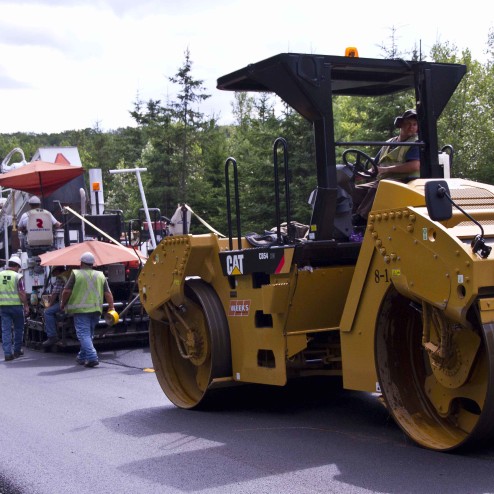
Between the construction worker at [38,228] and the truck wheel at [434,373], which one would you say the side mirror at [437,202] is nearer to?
the truck wheel at [434,373]

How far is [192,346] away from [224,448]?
5.66 ft

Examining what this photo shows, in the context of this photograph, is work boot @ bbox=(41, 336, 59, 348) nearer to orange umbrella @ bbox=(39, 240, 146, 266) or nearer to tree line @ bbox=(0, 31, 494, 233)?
orange umbrella @ bbox=(39, 240, 146, 266)

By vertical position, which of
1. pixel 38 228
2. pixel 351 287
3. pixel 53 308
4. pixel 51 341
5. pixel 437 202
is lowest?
pixel 51 341

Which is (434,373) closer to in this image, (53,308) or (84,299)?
(84,299)

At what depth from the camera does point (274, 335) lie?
6.87m

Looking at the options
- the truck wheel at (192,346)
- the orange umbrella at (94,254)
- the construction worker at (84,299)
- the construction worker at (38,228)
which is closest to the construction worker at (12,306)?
the orange umbrella at (94,254)

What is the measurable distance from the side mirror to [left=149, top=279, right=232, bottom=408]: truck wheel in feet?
9.45

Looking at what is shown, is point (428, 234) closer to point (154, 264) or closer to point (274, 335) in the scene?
point (274, 335)

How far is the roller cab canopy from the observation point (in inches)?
256

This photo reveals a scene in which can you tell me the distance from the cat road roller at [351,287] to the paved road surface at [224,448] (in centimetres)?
33

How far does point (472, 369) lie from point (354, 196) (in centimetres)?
216

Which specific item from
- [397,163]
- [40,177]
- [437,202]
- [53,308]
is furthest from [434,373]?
[40,177]

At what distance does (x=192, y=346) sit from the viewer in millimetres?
7789

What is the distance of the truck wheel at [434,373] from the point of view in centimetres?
520
